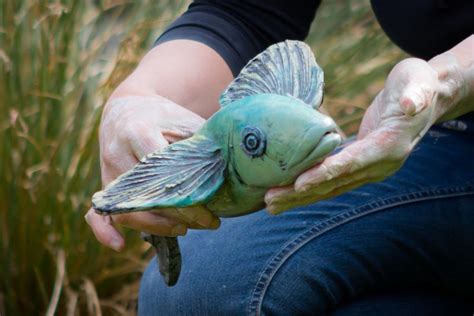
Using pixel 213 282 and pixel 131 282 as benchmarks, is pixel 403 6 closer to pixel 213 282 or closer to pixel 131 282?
pixel 213 282

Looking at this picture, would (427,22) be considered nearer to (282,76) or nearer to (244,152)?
(282,76)

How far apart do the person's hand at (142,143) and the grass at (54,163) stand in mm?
626

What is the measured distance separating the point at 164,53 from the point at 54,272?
754 mm

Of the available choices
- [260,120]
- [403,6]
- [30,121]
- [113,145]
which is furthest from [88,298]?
[260,120]

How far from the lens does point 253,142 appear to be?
0.95 metres

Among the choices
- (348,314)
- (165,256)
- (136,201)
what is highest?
(136,201)

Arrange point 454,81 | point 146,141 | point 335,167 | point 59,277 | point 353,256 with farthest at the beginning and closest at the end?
point 59,277 < point 353,256 < point 146,141 < point 454,81 < point 335,167

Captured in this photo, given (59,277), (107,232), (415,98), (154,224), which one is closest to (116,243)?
(107,232)

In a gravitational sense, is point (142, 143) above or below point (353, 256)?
above

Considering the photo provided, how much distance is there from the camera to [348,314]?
4.12 ft

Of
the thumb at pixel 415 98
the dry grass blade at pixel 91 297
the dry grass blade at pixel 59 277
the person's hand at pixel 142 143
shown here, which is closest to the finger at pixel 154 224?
the person's hand at pixel 142 143

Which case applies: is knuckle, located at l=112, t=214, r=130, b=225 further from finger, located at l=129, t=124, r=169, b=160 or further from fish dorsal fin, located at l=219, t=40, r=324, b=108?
fish dorsal fin, located at l=219, t=40, r=324, b=108

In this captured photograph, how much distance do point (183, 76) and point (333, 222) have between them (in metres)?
0.30

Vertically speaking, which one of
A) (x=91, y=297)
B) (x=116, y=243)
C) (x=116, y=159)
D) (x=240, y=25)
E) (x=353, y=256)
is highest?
(x=240, y=25)
